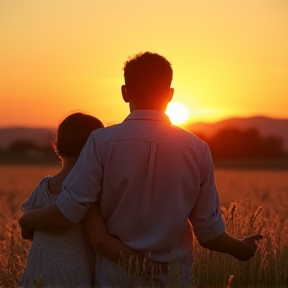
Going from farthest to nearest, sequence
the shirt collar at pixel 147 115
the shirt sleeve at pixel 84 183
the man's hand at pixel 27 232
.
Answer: the man's hand at pixel 27 232
the shirt collar at pixel 147 115
the shirt sleeve at pixel 84 183

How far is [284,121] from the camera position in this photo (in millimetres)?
176750

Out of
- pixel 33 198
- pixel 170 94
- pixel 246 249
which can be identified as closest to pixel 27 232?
pixel 33 198

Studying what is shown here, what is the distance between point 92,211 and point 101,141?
0.41 meters

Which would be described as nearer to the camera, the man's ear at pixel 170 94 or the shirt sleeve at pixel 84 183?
the shirt sleeve at pixel 84 183

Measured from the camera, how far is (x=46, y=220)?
4344mm

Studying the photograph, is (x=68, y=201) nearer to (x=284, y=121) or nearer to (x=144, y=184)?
(x=144, y=184)

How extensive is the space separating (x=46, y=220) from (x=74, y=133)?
22.0 inches

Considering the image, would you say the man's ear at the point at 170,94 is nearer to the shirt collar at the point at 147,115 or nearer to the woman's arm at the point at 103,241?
the shirt collar at the point at 147,115

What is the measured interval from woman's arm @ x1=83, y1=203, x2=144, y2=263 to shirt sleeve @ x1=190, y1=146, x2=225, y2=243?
394mm

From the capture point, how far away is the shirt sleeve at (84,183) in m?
4.14

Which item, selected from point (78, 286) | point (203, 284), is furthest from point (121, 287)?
point (203, 284)

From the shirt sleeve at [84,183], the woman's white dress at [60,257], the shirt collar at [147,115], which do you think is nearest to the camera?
the shirt sleeve at [84,183]

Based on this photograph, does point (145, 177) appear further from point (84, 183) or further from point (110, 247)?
point (110, 247)

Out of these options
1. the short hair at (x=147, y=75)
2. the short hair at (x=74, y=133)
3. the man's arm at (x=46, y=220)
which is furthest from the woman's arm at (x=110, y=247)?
the short hair at (x=147, y=75)
